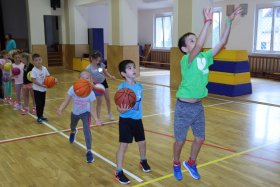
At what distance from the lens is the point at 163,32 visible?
61.8ft

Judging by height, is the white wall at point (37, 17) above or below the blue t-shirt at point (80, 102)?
above

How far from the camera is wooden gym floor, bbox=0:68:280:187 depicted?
12.2 feet

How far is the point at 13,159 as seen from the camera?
4.39m

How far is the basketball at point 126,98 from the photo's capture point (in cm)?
335

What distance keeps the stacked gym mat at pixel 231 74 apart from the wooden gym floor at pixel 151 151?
127 centimetres

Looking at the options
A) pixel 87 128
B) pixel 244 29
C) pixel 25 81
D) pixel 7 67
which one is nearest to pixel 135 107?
pixel 87 128

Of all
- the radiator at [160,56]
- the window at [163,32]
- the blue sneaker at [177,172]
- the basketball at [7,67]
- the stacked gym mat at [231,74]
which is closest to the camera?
the blue sneaker at [177,172]

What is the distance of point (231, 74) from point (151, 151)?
4.94 m

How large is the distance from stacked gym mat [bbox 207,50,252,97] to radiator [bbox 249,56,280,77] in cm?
420

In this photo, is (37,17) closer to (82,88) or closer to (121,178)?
(82,88)

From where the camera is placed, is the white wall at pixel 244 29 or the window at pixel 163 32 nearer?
the white wall at pixel 244 29

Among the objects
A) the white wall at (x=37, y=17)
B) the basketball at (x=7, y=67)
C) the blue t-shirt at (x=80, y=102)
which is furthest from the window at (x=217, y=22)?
the blue t-shirt at (x=80, y=102)

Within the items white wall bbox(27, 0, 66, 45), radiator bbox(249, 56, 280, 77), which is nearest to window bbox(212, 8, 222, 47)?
radiator bbox(249, 56, 280, 77)

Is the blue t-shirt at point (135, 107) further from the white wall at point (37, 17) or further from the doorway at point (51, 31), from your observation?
the doorway at point (51, 31)
